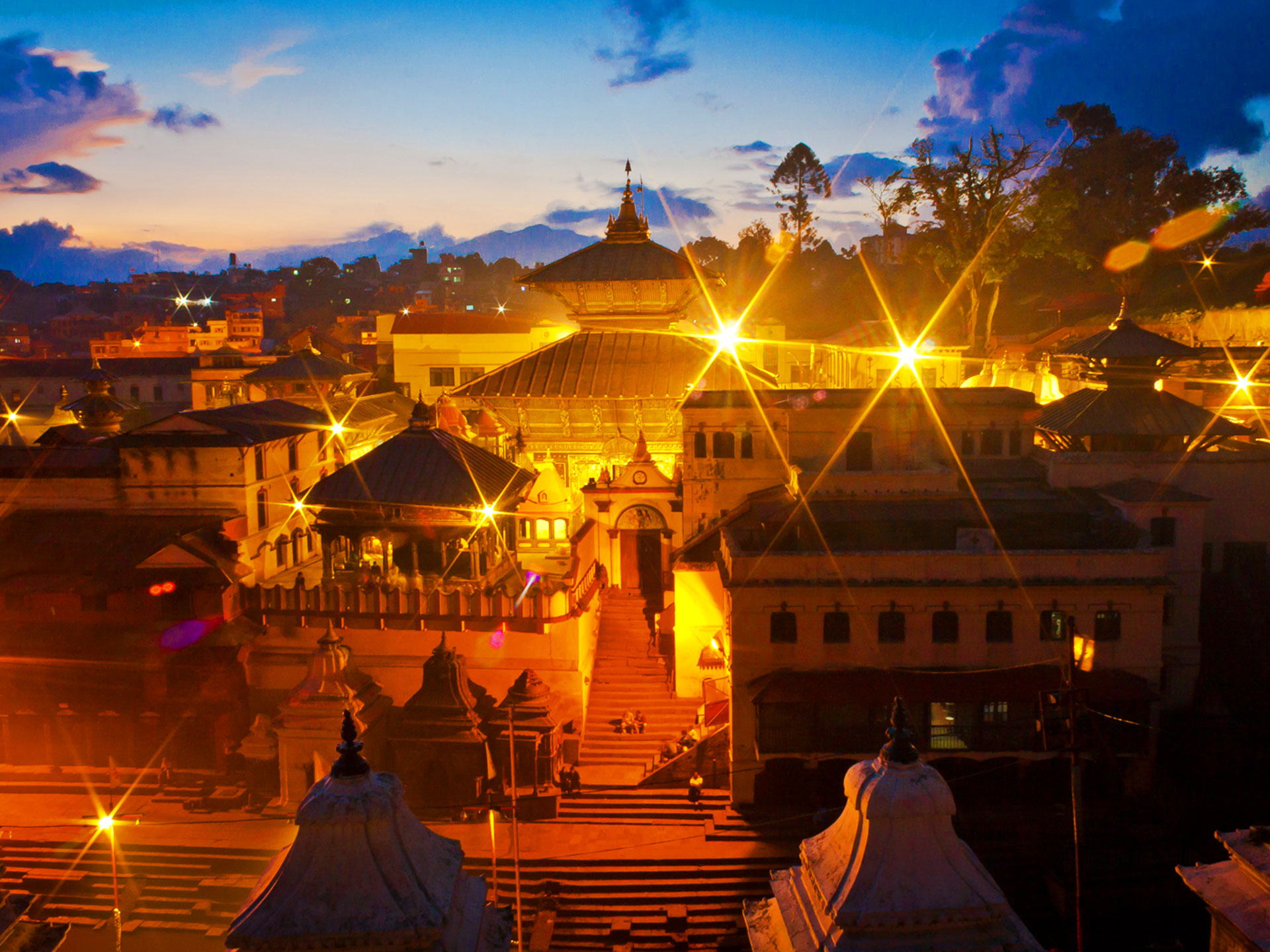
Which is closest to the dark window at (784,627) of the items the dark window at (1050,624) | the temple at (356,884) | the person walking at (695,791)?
the person walking at (695,791)

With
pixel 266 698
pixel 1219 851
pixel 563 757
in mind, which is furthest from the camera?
pixel 266 698

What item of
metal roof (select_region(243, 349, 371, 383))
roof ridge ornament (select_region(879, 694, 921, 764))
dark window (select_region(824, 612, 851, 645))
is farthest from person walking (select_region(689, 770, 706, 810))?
metal roof (select_region(243, 349, 371, 383))

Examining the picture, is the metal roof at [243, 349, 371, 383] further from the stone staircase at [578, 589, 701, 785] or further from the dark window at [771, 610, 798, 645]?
the dark window at [771, 610, 798, 645]

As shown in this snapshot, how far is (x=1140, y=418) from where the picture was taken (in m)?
29.4

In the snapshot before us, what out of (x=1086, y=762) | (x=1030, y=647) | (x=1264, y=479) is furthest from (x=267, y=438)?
(x=1264, y=479)

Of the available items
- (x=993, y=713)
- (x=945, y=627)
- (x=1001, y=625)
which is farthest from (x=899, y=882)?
(x=1001, y=625)

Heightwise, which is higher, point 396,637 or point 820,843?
point 820,843

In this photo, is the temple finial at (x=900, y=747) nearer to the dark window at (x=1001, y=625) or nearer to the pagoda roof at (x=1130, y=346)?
the dark window at (x=1001, y=625)

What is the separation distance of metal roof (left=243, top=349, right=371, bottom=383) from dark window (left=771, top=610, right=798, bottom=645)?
3338cm

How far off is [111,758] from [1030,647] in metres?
23.8

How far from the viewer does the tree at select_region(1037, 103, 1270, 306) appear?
58719 mm

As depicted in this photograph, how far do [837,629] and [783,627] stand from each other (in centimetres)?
134

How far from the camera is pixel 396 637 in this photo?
25703mm

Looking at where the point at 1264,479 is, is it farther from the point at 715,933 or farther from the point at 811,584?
the point at 715,933
